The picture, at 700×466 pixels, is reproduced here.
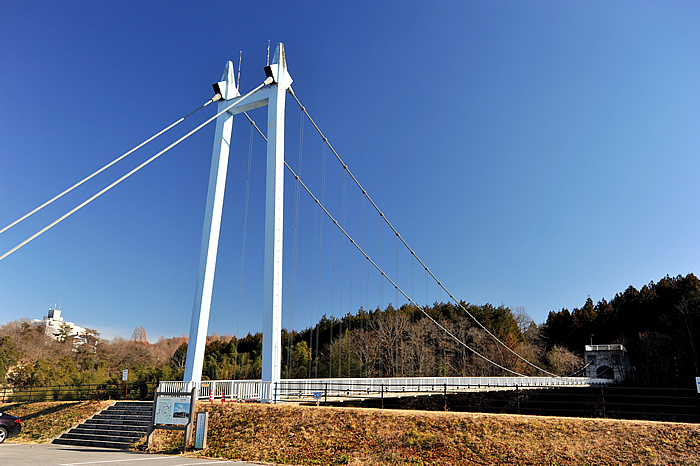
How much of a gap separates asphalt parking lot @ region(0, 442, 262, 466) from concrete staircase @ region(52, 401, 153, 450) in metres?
0.99

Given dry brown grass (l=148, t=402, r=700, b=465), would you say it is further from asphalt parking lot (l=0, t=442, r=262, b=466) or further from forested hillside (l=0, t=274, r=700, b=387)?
forested hillside (l=0, t=274, r=700, b=387)

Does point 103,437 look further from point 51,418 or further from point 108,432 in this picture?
point 51,418

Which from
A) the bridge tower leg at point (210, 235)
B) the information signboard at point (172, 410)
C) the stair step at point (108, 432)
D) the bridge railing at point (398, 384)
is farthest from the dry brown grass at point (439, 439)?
the bridge tower leg at point (210, 235)

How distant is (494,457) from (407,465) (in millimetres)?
2118

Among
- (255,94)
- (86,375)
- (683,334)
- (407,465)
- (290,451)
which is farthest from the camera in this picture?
(683,334)

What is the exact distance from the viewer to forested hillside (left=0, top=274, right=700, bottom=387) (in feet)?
143

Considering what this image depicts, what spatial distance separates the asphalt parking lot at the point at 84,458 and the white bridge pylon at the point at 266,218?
13.6 feet

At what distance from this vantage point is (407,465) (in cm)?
1119

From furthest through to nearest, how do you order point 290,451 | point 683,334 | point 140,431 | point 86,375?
1. point 683,334
2. point 86,375
3. point 140,431
4. point 290,451

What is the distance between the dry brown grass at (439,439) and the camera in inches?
439

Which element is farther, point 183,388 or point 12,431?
point 183,388

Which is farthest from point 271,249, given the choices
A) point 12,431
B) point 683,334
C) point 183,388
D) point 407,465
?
point 683,334

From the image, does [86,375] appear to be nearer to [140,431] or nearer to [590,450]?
[140,431]

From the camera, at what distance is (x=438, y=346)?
179 feet
